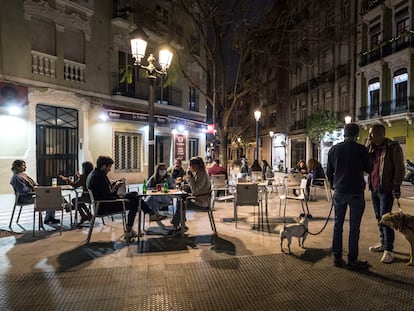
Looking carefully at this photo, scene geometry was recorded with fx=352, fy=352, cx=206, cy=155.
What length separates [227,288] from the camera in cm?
398

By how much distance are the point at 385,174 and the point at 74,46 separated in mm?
13354

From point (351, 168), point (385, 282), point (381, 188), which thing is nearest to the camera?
point (385, 282)

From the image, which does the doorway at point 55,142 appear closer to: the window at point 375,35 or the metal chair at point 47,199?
the metal chair at point 47,199

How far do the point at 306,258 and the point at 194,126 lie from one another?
16.7 metres

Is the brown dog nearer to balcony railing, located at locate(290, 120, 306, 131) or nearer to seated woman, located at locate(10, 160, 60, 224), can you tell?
seated woman, located at locate(10, 160, 60, 224)

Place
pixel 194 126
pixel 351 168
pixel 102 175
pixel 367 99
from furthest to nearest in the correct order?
pixel 367 99
pixel 194 126
pixel 102 175
pixel 351 168

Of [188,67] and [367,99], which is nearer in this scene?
[188,67]

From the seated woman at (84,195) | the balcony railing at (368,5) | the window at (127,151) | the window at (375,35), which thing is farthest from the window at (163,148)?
the balcony railing at (368,5)

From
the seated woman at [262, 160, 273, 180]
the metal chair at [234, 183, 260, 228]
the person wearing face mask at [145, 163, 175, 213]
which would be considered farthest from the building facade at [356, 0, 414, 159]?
the person wearing face mask at [145, 163, 175, 213]

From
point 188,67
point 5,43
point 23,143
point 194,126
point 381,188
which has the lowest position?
point 381,188

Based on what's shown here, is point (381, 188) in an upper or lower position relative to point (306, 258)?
upper

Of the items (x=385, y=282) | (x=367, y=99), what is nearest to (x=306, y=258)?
(x=385, y=282)

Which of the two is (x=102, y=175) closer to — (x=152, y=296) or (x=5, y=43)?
(x=152, y=296)

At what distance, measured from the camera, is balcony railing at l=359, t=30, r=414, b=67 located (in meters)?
23.1
